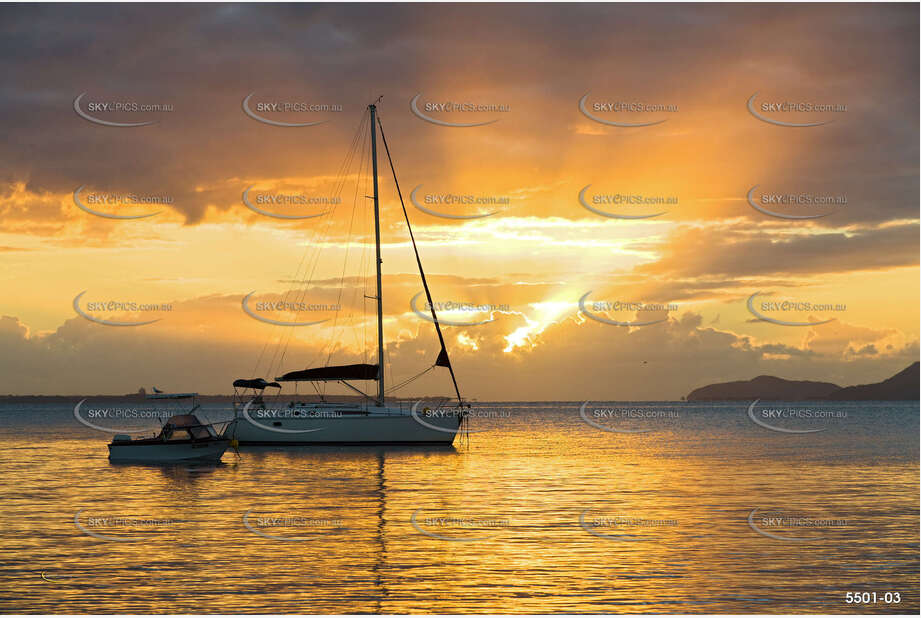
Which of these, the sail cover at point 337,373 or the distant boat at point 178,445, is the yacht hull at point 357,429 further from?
the distant boat at point 178,445

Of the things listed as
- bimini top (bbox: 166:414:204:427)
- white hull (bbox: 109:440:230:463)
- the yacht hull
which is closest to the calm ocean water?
white hull (bbox: 109:440:230:463)

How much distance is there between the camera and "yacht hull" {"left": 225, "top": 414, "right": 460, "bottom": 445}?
5922 cm

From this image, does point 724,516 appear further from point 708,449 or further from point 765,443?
point 765,443

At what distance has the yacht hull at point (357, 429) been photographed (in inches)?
2331

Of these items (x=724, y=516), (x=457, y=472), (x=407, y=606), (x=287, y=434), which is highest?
(x=287, y=434)

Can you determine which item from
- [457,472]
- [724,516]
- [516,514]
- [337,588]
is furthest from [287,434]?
[337,588]

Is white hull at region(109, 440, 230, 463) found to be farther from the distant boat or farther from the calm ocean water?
the calm ocean water

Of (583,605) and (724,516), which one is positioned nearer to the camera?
(583,605)

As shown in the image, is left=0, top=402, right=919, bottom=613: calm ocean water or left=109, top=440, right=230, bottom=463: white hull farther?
left=109, top=440, right=230, bottom=463: white hull

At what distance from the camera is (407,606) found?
19078 mm

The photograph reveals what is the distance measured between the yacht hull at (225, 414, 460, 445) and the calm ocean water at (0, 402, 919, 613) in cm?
791

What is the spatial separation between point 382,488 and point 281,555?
1634 cm

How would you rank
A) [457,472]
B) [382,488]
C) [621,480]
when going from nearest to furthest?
[382,488] → [621,480] → [457,472]

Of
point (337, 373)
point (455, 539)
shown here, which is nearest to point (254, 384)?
point (337, 373)
